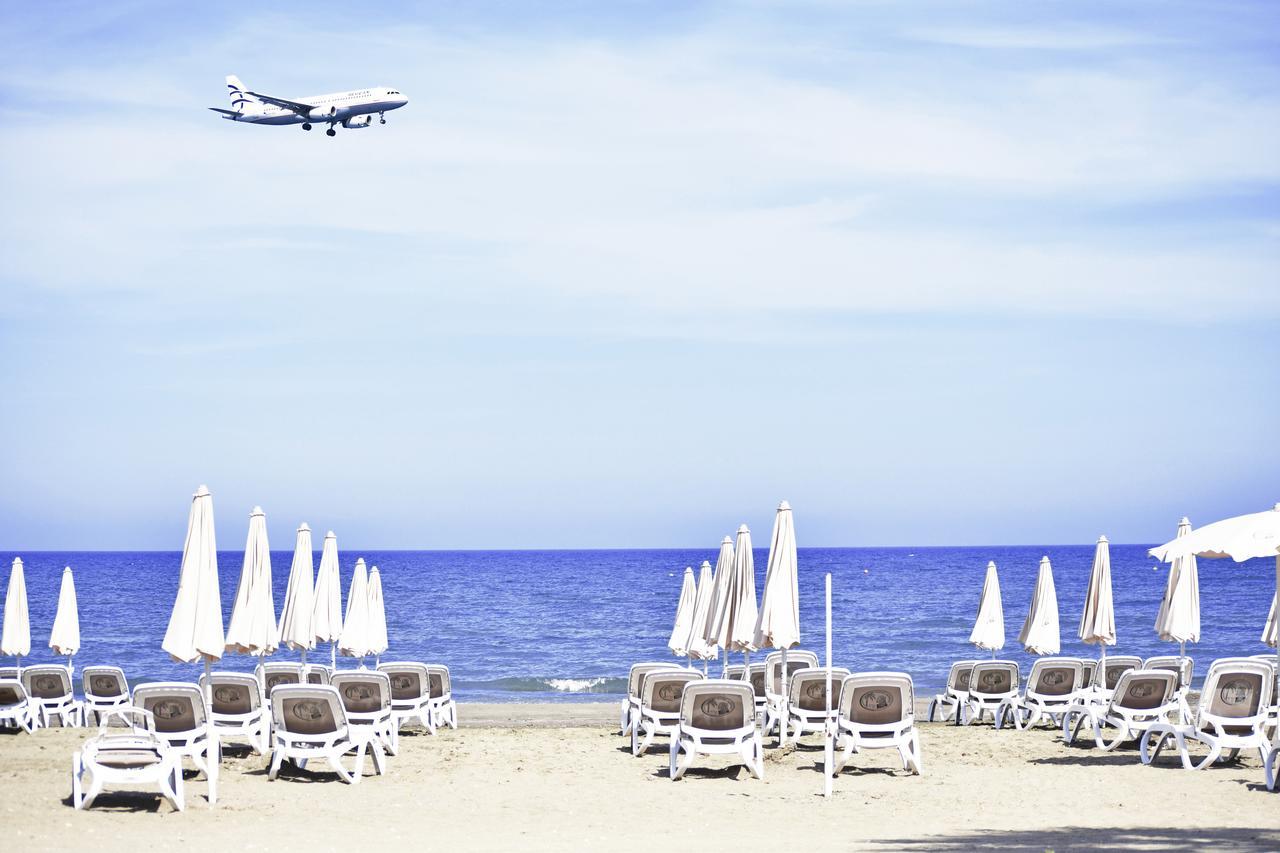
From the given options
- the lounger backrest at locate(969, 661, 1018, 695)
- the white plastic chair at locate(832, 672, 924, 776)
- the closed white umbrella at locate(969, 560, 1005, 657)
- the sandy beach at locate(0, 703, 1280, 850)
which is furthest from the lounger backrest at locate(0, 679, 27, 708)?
the closed white umbrella at locate(969, 560, 1005, 657)

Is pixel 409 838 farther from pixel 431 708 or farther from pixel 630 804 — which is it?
pixel 431 708

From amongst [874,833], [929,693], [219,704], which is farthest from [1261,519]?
[929,693]

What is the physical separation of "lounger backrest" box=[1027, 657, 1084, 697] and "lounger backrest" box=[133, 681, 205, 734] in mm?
9298

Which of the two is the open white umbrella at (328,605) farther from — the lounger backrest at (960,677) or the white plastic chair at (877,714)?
the lounger backrest at (960,677)

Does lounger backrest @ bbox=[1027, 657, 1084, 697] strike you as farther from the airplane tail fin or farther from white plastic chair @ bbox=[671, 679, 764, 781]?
the airplane tail fin

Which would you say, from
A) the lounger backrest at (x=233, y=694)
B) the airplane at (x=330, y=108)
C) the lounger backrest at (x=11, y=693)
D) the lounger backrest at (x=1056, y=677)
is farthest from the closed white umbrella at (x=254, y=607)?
the airplane at (x=330, y=108)

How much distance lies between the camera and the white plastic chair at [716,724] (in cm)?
1244

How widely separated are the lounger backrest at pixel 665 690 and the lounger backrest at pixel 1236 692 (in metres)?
4.57

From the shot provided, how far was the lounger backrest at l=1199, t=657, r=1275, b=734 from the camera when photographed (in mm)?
12492

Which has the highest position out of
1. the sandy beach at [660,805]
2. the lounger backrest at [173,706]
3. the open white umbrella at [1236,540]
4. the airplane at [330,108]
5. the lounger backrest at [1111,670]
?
the airplane at [330,108]

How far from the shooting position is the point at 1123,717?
549 inches

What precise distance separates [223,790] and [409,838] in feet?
9.03

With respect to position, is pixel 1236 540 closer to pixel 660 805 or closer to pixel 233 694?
pixel 660 805

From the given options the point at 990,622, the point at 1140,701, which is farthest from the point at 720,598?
the point at 990,622
